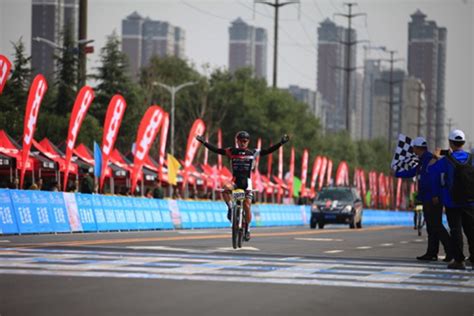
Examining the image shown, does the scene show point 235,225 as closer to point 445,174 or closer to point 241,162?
point 241,162

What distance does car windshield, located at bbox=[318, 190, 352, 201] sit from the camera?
4962 cm

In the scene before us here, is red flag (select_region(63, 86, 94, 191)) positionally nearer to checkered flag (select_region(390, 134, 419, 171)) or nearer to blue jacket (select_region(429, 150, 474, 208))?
checkered flag (select_region(390, 134, 419, 171))

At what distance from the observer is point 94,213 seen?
97.2ft

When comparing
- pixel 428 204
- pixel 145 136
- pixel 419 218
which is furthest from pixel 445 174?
pixel 145 136

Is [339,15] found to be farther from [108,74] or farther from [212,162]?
[108,74]

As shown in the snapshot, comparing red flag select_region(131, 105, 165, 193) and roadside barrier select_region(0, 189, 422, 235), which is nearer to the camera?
roadside barrier select_region(0, 189, 422, 235)

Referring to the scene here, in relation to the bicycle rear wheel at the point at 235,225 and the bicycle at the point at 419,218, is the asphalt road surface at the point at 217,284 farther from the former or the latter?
the bicycle at the point at 419,218

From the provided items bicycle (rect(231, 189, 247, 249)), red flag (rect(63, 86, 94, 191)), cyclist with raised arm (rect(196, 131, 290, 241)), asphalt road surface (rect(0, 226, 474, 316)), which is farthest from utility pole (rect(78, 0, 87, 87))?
asphalt road surface (rect(0, 226, 474, 316))

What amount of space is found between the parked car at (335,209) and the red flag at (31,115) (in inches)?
742

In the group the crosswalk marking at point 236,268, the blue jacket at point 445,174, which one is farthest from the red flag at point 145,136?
the blue jacket at point 445,174

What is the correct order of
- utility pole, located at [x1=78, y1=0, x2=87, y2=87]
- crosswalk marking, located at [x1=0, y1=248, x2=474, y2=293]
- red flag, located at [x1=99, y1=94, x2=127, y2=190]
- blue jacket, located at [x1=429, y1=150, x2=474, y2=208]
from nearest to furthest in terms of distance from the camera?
crosswalk marking, located at [x1=0, y1=248, x2=474, y2=293] → blue jacket, located at [x1=429, y1=150, x2=474, y2=208] → red flag, located at [x1=99, y1=94, x2=127, y2=190] → utility pole, located at [x1=78, y1=0, x2=87, y2=87]

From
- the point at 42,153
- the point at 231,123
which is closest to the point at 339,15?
the point at 231,123

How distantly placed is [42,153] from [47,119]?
32088mm

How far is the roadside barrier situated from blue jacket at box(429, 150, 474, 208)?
34.5 ft
